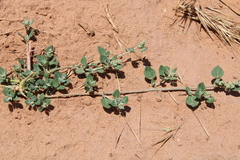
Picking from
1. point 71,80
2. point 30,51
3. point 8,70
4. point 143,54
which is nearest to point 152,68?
point 143,54

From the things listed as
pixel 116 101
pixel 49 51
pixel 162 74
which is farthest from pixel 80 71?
pixel 162 74

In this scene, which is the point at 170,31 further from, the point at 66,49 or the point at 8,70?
the point at 8,70

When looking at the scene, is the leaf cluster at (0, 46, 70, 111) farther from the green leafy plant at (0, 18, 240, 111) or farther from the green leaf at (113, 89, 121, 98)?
the green leaf at (113, 89, 121, 98)

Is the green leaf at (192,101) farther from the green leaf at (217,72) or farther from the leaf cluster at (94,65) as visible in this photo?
the leaf cluster at (94,65)

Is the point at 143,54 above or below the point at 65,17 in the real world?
below

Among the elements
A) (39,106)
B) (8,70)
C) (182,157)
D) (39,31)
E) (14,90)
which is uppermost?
(39,31)

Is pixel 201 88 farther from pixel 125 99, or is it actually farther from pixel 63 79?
pixel 63 79
